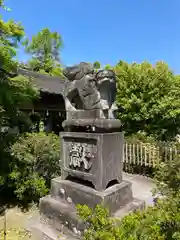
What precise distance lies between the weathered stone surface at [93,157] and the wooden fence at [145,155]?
3.66m

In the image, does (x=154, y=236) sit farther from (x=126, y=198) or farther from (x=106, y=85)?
(x=106, y=85)

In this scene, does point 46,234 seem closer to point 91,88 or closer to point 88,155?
point 88,155

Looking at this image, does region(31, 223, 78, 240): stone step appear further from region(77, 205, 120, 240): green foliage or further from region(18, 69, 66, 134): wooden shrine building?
region(18, 69, 66, 134): wooden shrine building

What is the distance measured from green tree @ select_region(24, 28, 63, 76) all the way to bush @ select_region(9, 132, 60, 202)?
788 inches

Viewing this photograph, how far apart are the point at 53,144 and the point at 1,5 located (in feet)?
12.2

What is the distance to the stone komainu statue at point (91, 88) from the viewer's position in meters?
3.28

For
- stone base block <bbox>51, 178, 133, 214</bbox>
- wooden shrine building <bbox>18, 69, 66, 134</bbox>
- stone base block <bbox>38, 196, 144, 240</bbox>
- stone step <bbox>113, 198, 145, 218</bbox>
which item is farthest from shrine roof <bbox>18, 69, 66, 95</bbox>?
stone step <bbox>113, 198, 145, 218</bbox>

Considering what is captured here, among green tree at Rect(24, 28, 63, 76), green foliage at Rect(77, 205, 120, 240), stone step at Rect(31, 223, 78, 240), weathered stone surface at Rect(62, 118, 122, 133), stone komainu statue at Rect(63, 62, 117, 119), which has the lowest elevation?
stone step at Rect(31, 223, 78, 240)

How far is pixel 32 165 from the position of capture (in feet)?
14.4

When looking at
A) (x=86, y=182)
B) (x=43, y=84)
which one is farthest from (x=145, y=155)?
(x=43, y=84)

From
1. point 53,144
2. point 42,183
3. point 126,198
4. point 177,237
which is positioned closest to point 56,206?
point 42,183

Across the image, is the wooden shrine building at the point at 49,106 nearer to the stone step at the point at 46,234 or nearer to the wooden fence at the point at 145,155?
the wooden fence at the point at 145,155

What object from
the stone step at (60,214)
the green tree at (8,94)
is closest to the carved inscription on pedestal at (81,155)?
the stone step at (60,214)

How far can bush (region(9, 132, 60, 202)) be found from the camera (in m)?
4.22
